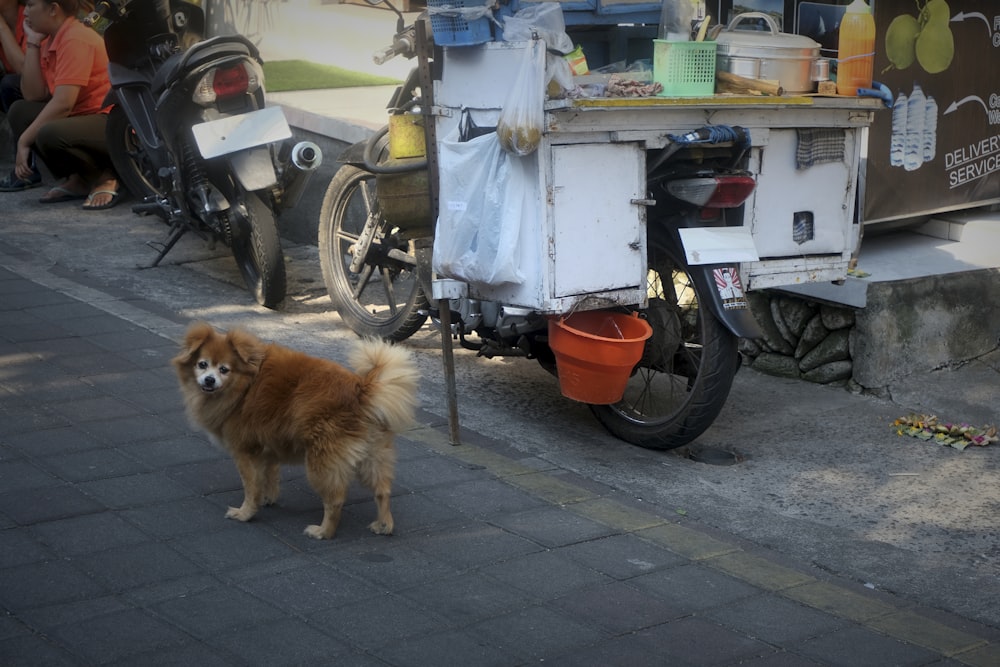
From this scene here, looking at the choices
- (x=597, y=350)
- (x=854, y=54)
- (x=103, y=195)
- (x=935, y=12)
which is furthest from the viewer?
(x=103, y=195)

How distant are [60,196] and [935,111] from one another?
679 cm

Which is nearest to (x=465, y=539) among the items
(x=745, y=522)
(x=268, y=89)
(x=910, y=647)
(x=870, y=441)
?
(x=745, y=522)

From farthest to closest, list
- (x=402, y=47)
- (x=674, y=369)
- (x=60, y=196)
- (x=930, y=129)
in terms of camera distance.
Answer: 1. (x=60, y=196)
2. (x=930, y=129)
3. (x=402, y=47)
4. (x=674, y=369)

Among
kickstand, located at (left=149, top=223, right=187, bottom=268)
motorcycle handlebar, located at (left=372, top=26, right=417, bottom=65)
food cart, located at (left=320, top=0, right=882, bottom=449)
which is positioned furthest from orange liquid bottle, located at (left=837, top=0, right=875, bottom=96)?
kickstand, located at (left=149, top=223, right=187, bottom=268)

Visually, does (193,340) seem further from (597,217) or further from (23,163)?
(23,163)

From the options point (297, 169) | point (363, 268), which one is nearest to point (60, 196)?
point (297, 169)

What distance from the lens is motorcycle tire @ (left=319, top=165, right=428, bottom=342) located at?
260 inches

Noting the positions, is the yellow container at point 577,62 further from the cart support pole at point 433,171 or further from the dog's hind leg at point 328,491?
the dog's hind leg at point 328,491

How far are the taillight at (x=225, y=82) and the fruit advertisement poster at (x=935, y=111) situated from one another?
375 cm

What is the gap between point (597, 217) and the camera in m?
4.89

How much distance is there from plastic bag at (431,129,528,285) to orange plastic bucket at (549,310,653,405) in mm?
393

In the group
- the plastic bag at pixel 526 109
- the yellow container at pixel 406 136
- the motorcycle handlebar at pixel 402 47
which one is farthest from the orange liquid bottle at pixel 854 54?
the motorcycle handlebar at pixel 402 47

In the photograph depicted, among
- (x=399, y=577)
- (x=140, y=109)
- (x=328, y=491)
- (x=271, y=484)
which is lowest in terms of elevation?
(x=399, y=577)

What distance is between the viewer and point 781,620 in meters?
3.75
